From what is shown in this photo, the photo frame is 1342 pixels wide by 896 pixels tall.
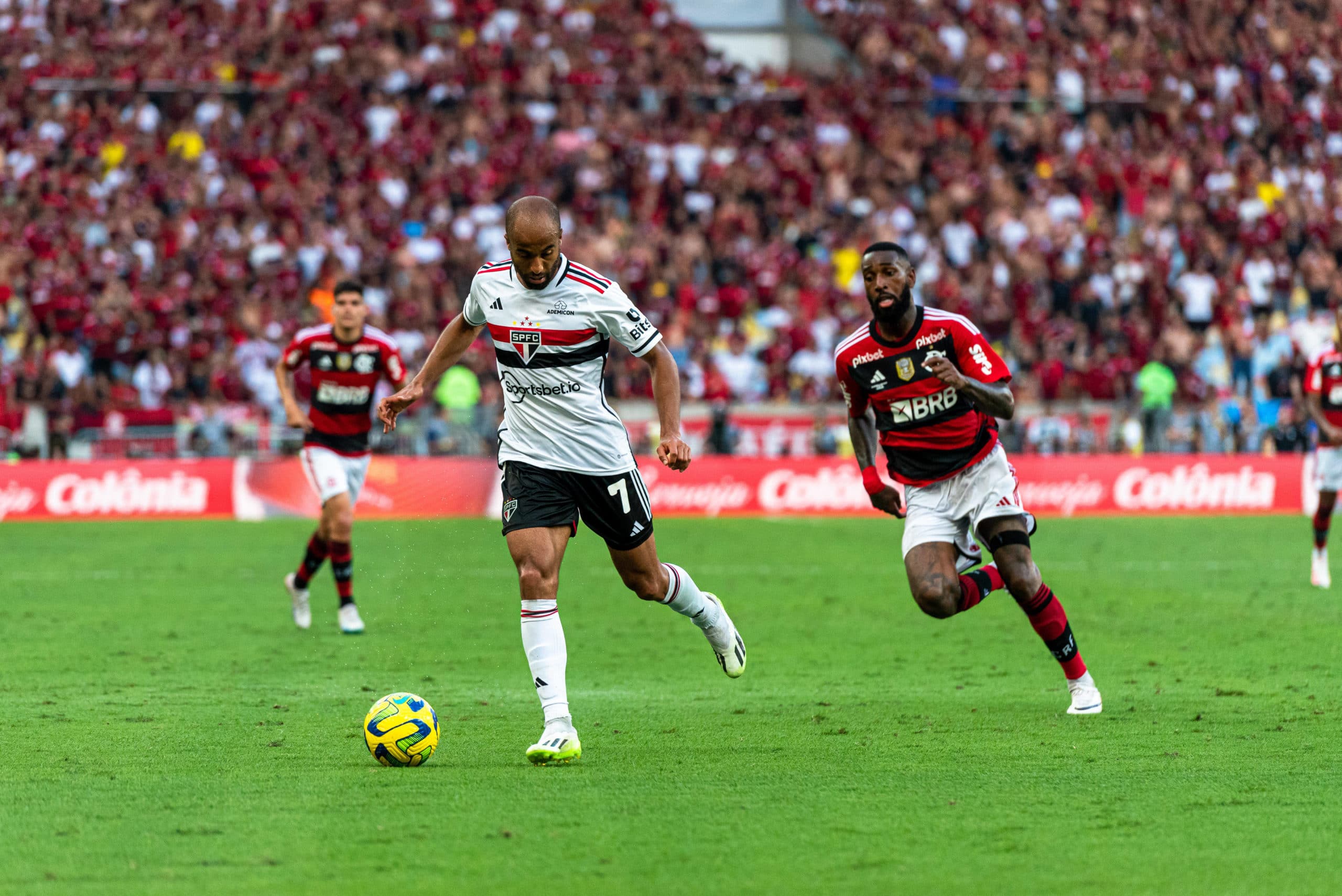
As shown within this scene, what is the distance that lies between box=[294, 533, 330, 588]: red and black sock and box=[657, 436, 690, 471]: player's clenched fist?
6.31 meters

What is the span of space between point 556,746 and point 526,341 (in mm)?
1752

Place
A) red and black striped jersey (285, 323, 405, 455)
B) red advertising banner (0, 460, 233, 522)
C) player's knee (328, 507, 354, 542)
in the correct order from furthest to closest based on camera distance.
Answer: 1. red advertising banner (0, 460, 233, 522)
2. red and black striped jersey (285, 323, 405, 455)
3. player's knee (328, 507, 354, 542)

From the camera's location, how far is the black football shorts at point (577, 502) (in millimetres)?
7375

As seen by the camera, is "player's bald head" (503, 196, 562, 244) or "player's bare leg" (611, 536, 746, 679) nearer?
"player's bald head" (503, 196, 562, 244)

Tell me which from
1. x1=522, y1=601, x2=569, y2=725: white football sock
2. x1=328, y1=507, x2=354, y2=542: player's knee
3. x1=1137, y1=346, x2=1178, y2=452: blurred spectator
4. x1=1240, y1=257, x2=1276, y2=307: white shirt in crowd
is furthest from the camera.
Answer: x1=1240, y1=257, x2=1276, y2=307: white shirt in crowd

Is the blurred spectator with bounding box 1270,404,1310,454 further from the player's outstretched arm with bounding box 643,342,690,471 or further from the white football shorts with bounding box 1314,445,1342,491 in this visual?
the player's outstretched arm with bounding box 643,342,690,471

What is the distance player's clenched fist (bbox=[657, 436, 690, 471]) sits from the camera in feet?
22.9

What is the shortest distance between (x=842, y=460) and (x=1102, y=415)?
5198 mm

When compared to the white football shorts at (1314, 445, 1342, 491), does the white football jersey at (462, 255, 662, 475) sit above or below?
above

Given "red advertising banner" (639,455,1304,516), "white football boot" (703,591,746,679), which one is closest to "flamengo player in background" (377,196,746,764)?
"white football boot" (703,591,746,679)

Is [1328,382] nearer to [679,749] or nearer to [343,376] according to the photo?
[343,376]

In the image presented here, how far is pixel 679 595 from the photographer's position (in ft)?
26.2

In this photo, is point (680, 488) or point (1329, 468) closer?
point (1329, 468)

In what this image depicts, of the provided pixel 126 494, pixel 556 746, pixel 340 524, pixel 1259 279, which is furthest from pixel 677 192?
pixel 556 746
